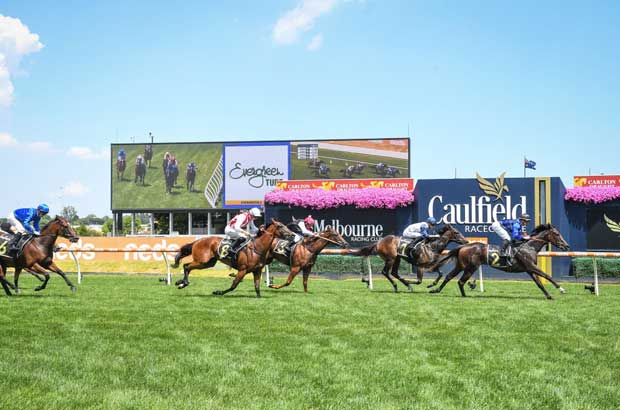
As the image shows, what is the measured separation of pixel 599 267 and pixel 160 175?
4149 cm

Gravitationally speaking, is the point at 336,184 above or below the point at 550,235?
above

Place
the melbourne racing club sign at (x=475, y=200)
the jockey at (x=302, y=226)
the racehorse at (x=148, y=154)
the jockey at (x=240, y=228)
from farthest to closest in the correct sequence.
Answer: the racehorse at (x=148, y=154)
the melbourne racing club sign at (x=475, y=200)
the jockey at (x=302, y=226)
the jockey at (x=240, y=228)

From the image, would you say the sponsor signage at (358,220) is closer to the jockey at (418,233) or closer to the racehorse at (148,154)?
the jockey at (418,233)

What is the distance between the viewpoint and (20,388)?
623 centimetres

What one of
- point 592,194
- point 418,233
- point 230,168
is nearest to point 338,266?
point 418,233

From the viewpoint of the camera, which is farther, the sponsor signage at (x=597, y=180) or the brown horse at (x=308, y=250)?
the sponsor signage at (x=597, y=180)

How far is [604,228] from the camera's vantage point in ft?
81.4

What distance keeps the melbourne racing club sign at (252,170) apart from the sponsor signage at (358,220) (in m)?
28.7

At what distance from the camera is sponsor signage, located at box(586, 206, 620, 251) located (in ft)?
81.0

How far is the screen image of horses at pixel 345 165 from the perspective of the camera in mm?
56031

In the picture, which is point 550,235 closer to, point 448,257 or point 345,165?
point 448,257

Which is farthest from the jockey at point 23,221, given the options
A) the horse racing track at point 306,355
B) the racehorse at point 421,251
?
the racehorse at point 421,251

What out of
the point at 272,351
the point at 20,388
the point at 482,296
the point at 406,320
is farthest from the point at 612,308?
the point at 20,388

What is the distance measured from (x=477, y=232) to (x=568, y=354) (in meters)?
17.3
